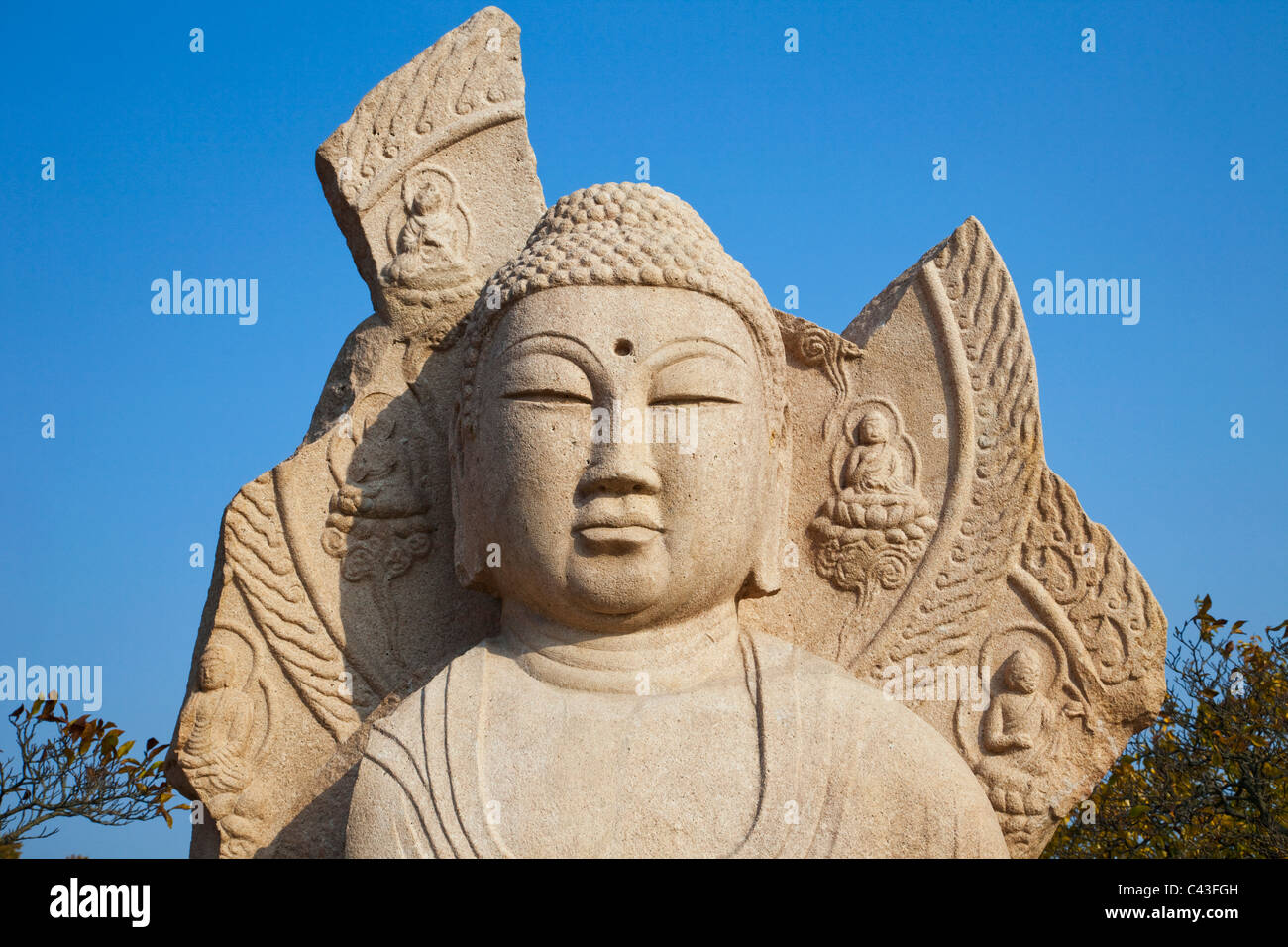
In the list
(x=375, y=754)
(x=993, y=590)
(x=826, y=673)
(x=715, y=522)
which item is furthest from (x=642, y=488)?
(x=993, y=590)

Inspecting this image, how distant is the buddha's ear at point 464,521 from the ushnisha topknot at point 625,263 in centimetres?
10

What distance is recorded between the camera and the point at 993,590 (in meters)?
5.63

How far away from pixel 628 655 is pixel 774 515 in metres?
0.89

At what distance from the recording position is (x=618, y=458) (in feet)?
15.8

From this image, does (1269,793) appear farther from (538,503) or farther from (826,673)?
(538,503)

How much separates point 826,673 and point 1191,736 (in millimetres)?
5610

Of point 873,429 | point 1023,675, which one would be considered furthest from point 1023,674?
point 873,429

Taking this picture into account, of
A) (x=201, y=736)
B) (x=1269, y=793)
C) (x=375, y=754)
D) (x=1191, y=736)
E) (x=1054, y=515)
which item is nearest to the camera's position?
(x=375, y=754)

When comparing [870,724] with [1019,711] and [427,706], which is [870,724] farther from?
[427,706]

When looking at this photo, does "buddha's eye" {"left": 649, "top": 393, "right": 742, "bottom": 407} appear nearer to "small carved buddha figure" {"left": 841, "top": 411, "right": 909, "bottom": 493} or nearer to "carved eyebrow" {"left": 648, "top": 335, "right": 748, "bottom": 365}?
"carved eyebrow" {"left": 648, "top": 335, "right": 748, "bottom": 365}

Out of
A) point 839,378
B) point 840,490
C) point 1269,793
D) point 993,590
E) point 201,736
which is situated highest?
→ point 839,378

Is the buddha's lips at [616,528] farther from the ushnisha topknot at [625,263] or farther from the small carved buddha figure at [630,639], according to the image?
the ushnisha topknot at [625,263]

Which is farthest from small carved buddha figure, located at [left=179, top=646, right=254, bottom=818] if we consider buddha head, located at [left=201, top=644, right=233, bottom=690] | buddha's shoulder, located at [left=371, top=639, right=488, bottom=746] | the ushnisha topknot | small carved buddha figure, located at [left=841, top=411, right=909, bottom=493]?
small carved buddha figure, located at [left=841, top=411, right=909, bottom=493]

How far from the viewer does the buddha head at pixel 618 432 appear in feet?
16.0
